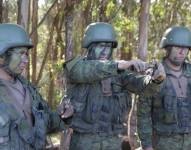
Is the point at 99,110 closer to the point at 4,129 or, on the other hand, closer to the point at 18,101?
the point at 18,101

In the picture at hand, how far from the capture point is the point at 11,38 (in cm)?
421

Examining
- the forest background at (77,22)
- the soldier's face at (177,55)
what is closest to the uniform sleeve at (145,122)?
the soldier's face at (177,55)

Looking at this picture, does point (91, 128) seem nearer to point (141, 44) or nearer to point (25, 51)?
point (25, 51)

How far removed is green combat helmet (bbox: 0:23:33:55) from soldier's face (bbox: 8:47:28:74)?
0.17 feet

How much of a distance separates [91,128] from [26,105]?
1.12m

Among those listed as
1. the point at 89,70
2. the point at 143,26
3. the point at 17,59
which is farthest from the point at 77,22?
the point at 17,59

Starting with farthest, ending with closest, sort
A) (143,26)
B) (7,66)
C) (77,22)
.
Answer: (77,22) < (143,26) < (7,66)

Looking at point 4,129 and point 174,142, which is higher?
point 4,129

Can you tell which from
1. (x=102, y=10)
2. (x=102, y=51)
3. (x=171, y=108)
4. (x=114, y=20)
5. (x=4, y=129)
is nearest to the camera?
(x=4, y=129)

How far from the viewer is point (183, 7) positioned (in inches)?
608

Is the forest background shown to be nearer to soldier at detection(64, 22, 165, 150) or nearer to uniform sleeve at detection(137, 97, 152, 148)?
soldier at detection(64, 22, 165, 150)

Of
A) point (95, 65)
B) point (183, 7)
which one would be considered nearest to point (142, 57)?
point (95, 65)

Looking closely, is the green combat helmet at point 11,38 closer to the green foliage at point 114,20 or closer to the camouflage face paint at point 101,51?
the camouflage face paint at point 101,51

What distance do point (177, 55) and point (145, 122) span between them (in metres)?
0.86
